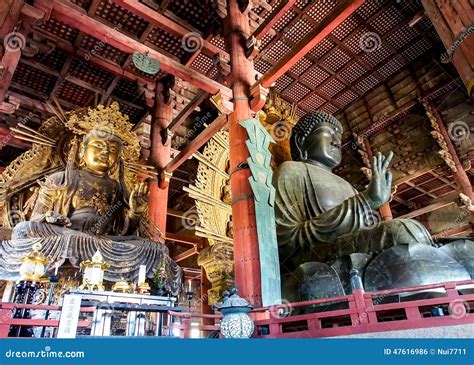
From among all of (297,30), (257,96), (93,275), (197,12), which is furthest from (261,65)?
(93,275)

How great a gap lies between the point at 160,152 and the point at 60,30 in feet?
8.09

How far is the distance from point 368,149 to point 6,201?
737 cm

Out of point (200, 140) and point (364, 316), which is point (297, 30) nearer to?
point (200, 140)

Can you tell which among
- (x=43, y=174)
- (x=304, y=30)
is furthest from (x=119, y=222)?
(x=304, y=30)

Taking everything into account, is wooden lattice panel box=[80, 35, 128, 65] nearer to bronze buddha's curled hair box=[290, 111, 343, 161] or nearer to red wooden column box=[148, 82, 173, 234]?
red wooden column box=[148, 82, 173, 234]

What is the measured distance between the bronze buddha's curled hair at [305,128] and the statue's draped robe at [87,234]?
2399mm

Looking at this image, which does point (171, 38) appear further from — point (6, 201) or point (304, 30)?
point (6, 201)

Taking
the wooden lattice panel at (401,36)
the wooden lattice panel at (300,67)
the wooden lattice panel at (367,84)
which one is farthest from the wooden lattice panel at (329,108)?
the wooden lattice panel at (401,36)

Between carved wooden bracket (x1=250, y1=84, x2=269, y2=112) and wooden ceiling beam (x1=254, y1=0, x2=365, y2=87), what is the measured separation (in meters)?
0.06

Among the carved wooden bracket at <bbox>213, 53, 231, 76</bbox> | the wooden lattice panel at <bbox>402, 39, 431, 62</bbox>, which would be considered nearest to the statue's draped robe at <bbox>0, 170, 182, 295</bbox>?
the carved wooden bracket at <bbox>213, 53, 231, 76</bbox>

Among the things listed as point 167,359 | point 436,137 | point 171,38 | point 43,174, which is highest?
point 171,38

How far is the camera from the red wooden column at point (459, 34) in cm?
239

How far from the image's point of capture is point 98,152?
4965 millimetres

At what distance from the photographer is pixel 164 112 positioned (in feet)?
20.6
